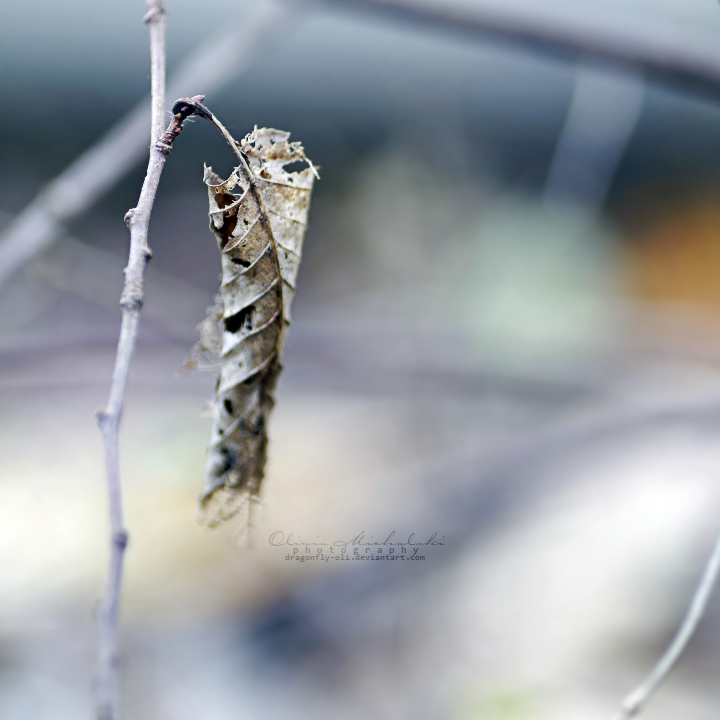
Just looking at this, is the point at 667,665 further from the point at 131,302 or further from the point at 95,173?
the point at 95,173

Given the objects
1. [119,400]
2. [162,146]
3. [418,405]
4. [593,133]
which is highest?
[593,133]

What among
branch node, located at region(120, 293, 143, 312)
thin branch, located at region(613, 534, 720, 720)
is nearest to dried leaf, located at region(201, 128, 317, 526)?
branch node, located at region(120, 293, 143, 312)

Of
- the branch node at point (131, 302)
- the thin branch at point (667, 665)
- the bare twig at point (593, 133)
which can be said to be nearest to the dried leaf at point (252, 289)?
the branch node at point (131, 302)

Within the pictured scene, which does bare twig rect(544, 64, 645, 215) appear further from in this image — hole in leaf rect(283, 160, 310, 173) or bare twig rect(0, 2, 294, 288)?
hole in leaf rect(283, 160, 310, 173)

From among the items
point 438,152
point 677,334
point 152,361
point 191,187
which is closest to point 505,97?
point 438,152

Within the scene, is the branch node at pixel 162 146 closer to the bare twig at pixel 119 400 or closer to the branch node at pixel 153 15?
the bare twig at pixel 119 400

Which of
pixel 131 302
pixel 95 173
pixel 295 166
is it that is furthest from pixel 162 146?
pixel 95 173

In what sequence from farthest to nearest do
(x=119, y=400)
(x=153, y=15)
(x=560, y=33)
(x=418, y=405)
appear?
(x=418, y=405), (x=560, y=33), (x=153, y=15), (x=119, y=400)
